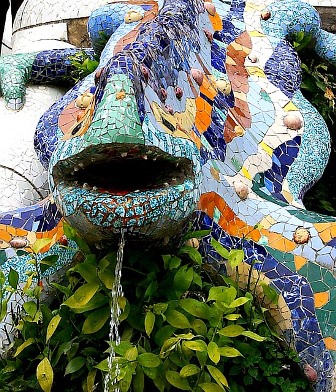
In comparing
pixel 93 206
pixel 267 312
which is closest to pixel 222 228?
pixel 267 312

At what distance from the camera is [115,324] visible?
7.47 ft

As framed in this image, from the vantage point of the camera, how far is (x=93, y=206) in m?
2.03

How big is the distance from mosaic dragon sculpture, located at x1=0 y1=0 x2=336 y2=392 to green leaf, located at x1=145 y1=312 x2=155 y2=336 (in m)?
0.19

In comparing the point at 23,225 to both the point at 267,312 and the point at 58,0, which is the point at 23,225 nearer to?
the point at 267,312

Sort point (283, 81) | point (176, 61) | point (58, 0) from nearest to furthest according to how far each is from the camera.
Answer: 1. point (176, 61)
2. point (283, 81)
3. point (58, 0)

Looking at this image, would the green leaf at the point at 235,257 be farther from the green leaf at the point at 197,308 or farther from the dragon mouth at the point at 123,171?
the dragon mouth at the point at 123,171

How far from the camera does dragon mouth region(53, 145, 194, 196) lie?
203 cm

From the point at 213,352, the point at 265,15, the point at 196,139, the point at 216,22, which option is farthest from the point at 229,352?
the point at 265,15

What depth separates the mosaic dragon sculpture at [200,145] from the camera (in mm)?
2066

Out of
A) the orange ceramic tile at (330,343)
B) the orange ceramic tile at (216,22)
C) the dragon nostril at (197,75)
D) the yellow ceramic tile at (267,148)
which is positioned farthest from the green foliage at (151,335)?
the orange ceramic tile at (216,22)

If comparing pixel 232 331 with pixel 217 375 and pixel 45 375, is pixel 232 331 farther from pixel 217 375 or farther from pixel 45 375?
pixel 45 375

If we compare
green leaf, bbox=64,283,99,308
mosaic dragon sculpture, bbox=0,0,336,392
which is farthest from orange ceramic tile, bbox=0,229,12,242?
green leaf, bbox=64,283,99,308

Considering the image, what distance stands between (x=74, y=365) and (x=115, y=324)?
18cm

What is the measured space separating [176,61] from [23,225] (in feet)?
2.35
